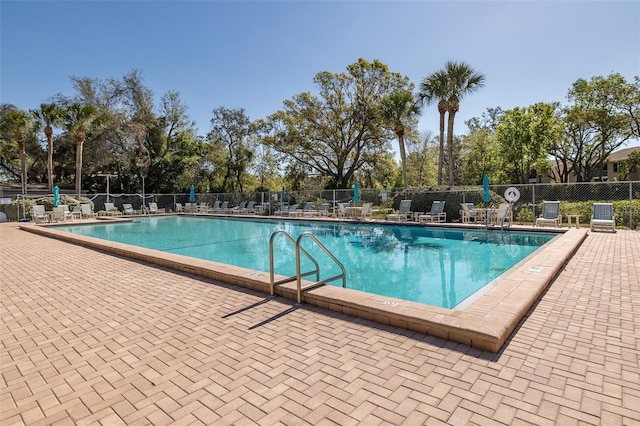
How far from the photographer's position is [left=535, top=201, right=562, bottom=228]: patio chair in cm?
1075

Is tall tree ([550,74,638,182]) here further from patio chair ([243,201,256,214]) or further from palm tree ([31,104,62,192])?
palm tree ([31,104,62,192])

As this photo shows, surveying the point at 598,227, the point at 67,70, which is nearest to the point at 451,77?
the point at 598,227

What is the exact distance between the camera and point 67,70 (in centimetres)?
2611

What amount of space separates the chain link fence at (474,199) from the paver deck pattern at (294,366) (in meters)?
8.58

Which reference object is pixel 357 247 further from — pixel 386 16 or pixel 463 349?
pixel 386 16

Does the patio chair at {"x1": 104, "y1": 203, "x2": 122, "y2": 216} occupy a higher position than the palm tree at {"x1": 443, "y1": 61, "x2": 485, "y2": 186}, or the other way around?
the palm tree at {"x1": 443, "y1": 61, "x2": 485, "y2": 186}

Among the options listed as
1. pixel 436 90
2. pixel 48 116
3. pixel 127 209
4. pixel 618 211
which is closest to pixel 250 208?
pixel 127 209

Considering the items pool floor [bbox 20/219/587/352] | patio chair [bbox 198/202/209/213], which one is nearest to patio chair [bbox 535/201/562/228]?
pool floor [bbox 20/219/587/352]

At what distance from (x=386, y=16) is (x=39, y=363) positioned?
1281cm

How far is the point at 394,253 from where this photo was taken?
28.3 ft

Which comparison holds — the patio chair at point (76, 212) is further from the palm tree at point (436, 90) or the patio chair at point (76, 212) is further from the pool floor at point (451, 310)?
the palm tree at point (436, 90)

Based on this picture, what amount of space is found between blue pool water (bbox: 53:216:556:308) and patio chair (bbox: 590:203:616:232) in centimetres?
128

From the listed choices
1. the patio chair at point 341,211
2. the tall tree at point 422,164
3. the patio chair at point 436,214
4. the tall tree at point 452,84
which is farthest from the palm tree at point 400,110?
the tall tree at point 422,164

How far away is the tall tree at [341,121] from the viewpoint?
2345 cm
